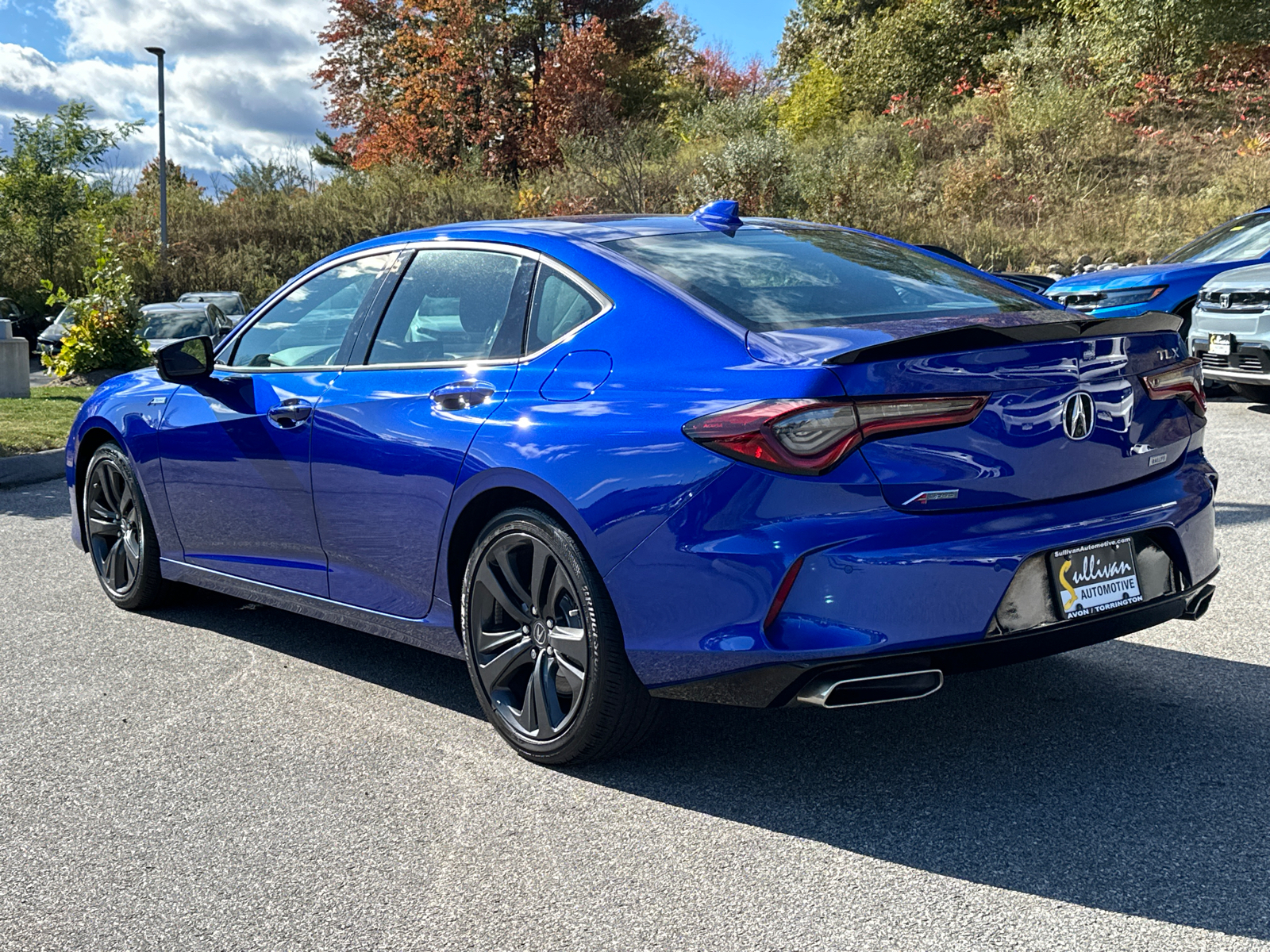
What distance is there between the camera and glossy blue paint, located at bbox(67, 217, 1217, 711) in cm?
326

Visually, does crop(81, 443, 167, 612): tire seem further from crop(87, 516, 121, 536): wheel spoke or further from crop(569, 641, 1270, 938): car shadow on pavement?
crop(569, 641, 1270, 938): car shadow on pavement

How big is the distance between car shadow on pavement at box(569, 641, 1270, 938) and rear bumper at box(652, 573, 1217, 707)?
37 cm

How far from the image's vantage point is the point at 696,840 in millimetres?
3434

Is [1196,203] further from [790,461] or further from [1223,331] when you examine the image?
[790,461]

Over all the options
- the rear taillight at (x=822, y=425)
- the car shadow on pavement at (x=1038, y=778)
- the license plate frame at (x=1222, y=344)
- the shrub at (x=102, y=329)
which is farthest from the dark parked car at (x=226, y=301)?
the rear taillight at (x=822, y=425)

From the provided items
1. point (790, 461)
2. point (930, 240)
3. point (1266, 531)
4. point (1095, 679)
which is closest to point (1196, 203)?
point (930, 240)

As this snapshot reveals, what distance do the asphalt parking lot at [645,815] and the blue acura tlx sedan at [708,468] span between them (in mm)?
349

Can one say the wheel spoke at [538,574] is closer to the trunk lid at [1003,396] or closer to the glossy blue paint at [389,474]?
the glossy blue paint at [389,474]

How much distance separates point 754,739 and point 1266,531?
A: 3969 mm

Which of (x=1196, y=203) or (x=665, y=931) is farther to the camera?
(x=1196, y=203)

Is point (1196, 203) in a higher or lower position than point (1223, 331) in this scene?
higher

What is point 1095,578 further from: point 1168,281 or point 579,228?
point 1168,281

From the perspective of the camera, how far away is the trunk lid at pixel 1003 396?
3.27 meters

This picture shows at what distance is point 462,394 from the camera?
411 centimetres
